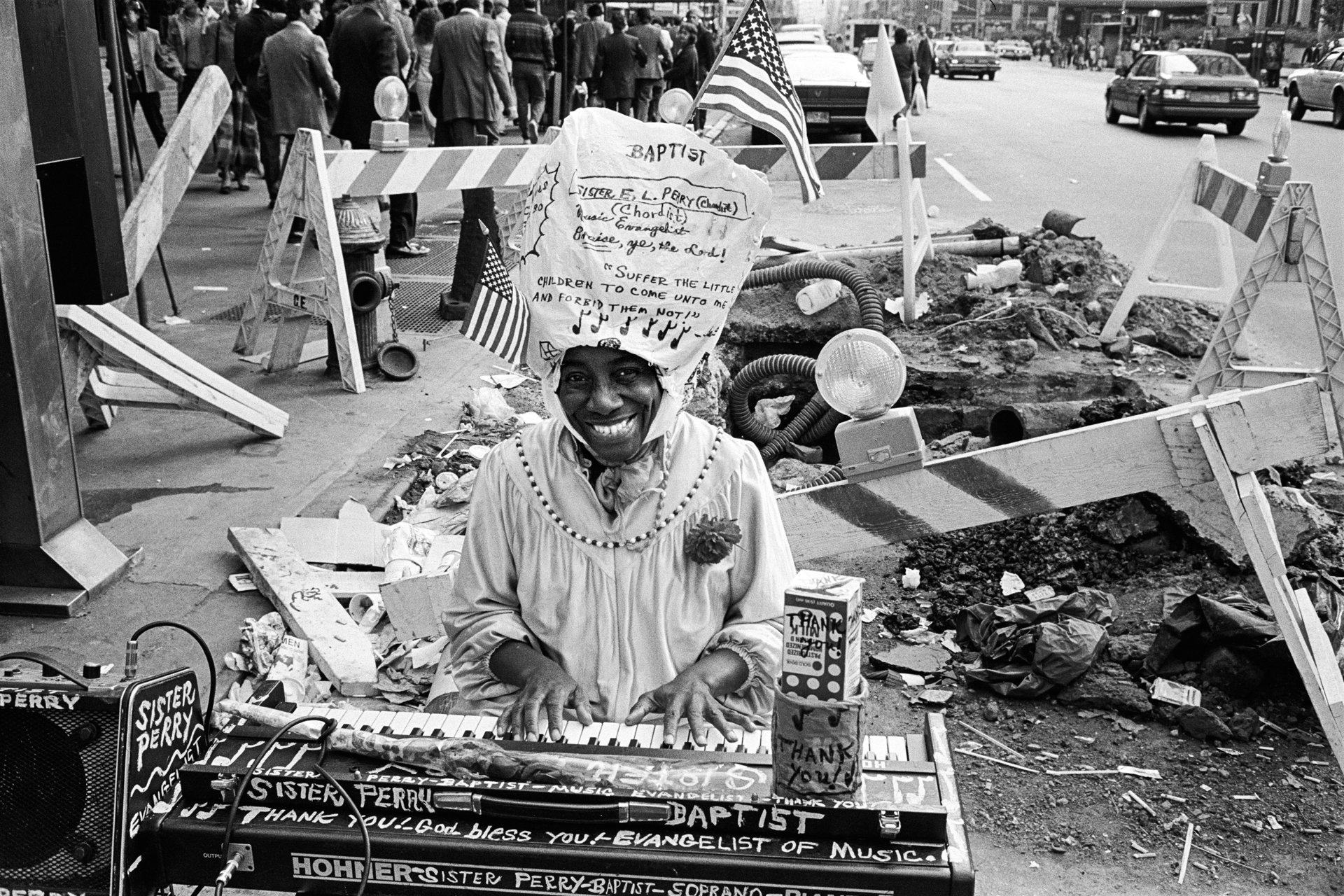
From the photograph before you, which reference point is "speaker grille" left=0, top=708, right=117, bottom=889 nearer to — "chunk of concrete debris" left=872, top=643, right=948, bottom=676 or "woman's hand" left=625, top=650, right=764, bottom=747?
"woman's hand" left=625, top=650, right=764, bottom=747

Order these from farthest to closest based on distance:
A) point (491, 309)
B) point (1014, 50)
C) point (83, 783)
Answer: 1. point (1014, 50)
2. point (491, 309)
3. point (83, 783)

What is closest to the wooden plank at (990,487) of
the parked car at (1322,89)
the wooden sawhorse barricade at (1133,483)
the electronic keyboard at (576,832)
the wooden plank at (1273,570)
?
the wooden sawhorse barricade at (1133,483)

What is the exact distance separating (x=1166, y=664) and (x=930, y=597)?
1104mm

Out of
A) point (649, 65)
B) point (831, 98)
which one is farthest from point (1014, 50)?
point (831, 98)

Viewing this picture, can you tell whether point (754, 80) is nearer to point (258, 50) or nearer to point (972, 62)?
point (258, 50)

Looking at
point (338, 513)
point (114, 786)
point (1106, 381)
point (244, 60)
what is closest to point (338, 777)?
point (114, 786)

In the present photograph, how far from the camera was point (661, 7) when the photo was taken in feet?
193

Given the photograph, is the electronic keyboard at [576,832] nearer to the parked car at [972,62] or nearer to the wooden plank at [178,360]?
the wooden plank at [178,360]

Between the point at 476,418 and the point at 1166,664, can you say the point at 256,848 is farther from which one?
the point at 476,418

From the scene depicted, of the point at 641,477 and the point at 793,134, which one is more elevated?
A: the point at 793,134

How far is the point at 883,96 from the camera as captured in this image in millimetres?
9570

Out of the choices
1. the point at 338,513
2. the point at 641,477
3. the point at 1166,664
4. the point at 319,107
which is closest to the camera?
the point at 641,477

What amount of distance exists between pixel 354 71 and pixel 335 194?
170 inches

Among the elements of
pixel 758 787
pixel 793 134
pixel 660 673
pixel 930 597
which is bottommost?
pixel 930 597
